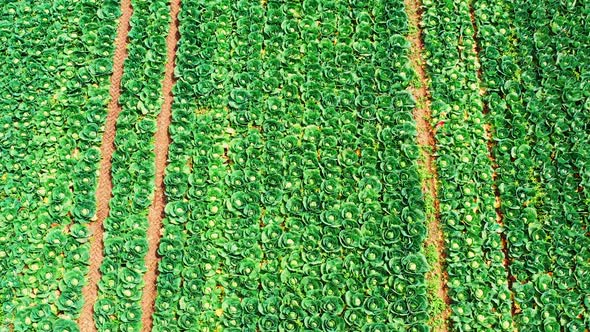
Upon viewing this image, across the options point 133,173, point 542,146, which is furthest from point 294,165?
point 542,146

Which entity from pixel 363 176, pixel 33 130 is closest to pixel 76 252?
pixel 33 130

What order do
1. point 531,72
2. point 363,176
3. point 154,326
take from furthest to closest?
point 531,72 → point 363,176 → point 154,326

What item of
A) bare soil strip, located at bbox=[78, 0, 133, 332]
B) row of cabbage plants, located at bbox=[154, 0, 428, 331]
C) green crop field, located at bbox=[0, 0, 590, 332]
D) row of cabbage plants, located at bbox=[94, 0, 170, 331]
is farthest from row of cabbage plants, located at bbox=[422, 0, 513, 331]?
bare soil strip, located at bbox=[78, 0, 133, 332]

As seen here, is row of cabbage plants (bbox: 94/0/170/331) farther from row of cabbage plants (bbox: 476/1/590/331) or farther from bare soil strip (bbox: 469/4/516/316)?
row of cabbage plants (bbox: 476/1/590/331)

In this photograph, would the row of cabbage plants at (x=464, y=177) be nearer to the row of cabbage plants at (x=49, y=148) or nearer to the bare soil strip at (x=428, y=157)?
the bare soil strip at (x=428, y=157)

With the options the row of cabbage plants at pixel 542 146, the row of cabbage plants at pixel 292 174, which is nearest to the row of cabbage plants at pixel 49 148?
the row of cabbage plants at pixel 292 174

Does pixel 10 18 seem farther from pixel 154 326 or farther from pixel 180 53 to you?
pixel 154 326
